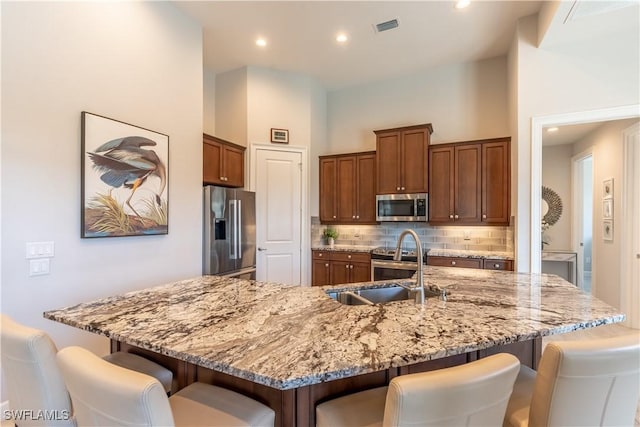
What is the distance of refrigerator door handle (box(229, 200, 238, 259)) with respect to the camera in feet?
12.4

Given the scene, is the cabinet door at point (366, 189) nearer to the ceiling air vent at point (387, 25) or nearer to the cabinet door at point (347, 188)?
the cabinet door at point (347, 188)

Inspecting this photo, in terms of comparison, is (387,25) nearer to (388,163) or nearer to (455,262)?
(388,163)

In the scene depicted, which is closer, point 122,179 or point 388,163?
point 122,179

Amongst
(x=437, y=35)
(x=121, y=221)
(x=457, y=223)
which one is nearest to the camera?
(x=121, y=221)

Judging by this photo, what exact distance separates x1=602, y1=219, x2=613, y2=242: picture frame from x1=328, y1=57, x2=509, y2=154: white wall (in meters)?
1.89

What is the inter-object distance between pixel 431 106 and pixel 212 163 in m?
3.23

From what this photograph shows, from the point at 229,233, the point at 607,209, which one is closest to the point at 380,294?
the point at 229,233

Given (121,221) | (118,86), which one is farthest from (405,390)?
(118,86)

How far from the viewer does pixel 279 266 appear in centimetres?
465

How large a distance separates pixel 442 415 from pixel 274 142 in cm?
422

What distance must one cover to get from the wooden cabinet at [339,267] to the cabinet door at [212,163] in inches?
73.8

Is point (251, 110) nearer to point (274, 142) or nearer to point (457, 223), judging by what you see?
point (274, 142)

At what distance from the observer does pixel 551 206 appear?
5973mm

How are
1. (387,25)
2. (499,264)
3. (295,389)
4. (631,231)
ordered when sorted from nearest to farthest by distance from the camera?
(295,389), (387,25), (499,264), (631,231)
